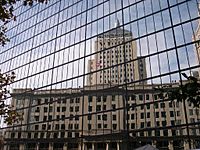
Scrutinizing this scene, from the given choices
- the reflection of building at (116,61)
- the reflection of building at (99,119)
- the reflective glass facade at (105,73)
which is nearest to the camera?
the reflective glass facade at (105,73)

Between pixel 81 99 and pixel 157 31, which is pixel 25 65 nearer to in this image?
pixel 81 99

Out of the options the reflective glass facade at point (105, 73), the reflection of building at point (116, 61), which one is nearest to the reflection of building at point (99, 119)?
the reflective glass facade at point (105, 73)

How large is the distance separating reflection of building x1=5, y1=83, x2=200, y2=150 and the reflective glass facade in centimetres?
12

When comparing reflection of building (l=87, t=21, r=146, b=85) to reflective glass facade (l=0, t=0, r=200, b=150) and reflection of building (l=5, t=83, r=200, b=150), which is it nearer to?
reflective glass facade (l=0, t=0, r=200, b=150)

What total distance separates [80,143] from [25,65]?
15.8m

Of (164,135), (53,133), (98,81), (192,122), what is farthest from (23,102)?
(192,122)

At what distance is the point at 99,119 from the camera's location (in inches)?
1234

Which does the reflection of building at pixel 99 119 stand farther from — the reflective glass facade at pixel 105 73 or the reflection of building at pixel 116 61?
the reflection of building at pixel 116 61

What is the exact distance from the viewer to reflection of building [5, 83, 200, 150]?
26.8 metres

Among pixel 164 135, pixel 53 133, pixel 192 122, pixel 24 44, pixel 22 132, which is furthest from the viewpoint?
pixel 24 44

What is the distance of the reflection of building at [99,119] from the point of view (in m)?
26.8

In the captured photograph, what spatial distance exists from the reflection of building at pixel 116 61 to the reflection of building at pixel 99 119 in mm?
1304

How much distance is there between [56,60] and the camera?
118ft

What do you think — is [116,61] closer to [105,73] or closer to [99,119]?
[105,73]
